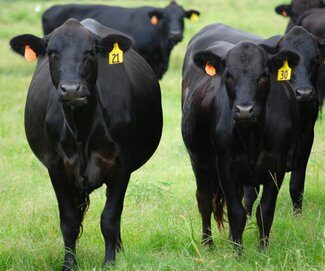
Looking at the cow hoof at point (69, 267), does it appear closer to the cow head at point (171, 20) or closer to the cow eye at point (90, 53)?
the cow eye at point (90, 53)

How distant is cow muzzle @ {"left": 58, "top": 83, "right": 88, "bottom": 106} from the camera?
17.6 feet

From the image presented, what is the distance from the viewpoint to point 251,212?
740 cm

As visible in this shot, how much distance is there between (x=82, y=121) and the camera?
5.78 m

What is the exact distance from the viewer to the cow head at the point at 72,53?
541cm

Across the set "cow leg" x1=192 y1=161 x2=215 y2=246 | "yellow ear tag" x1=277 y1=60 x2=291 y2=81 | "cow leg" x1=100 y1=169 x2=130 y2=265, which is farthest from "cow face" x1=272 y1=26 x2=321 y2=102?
"cow leg" x1=100 y1=169 x2=130 y2=265

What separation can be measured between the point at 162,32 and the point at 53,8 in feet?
10.5

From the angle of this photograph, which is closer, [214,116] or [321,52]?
[214,116]

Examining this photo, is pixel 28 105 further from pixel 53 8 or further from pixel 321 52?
pixel 53 8

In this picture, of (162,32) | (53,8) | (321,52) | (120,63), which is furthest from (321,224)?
(53,8)

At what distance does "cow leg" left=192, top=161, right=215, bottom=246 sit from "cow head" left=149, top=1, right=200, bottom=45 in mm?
10491

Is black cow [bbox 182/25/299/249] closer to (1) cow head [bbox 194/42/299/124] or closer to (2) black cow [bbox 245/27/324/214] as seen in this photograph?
(1) cow head [bbox 194/42/299/124]

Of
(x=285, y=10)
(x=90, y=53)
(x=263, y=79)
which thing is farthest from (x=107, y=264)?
(x=285, y=10)

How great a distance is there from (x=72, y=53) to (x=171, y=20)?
1208cm

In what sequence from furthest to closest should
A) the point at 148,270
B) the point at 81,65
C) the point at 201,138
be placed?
the point at 201,138, the point at 81,65, the point at 148,270
